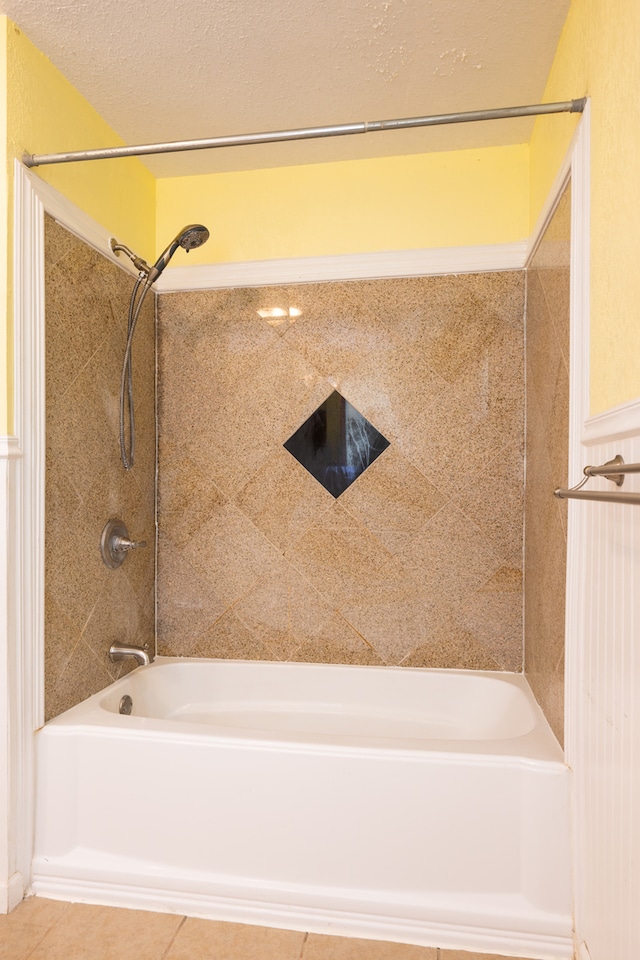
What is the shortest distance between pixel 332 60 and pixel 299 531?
1549 millimetres

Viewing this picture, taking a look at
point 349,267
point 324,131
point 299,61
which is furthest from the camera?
point 349,267

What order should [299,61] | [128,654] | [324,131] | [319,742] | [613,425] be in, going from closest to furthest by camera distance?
1. [613,425]
2. [324,131]
3. [319,742]
4. [299,61]
5. [128,654]

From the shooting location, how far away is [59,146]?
1818 millimetres

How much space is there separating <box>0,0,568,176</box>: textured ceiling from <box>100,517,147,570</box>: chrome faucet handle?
4.60 ft

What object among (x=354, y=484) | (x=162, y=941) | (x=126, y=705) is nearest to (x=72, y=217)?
(x=354, y=484)

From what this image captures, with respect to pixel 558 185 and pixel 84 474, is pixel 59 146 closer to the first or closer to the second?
pixel 84 474

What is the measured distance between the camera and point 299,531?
7.71 ft

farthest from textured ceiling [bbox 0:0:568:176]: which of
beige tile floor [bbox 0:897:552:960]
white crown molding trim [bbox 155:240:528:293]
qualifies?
beige tile floor [bbox 0:897:552:960]

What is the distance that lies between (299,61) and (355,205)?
0.60 meters

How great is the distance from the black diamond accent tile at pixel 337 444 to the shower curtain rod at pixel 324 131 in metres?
1.00

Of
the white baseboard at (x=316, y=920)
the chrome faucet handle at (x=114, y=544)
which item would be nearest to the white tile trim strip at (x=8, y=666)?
the white baseboard at (x=316, y=920)

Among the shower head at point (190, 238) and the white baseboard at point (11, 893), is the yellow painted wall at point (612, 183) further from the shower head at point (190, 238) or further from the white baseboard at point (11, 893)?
the white baseboard at point (11, 893)

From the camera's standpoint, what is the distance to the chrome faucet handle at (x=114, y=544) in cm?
204

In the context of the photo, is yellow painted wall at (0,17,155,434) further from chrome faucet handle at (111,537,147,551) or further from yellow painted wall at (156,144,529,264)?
chrome faucet handle at (111,537,147,551)
